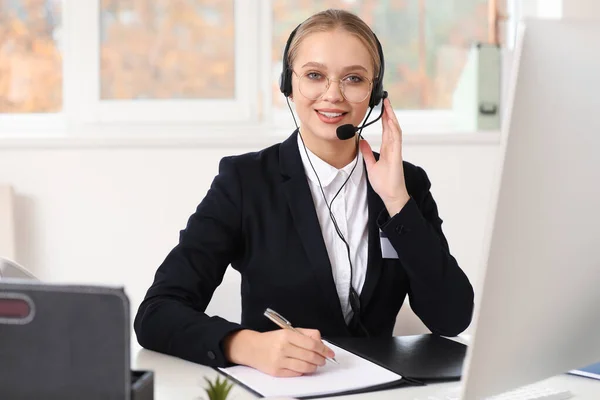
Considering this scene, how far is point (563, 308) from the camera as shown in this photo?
0.87 metres

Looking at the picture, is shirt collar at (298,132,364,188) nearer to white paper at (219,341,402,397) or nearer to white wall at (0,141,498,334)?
white paper at (219,341,402,397)

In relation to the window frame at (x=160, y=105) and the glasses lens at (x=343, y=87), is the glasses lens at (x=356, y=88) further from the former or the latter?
the window frame at (x=160, y=105)

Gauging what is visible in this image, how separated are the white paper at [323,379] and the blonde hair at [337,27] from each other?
2.26ft

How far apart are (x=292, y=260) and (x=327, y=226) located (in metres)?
0.11

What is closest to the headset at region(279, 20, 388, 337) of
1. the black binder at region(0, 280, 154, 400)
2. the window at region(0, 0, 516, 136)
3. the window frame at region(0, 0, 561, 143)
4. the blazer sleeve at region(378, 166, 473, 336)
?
the blazer sleeve at region(378, 166, 473, 336)

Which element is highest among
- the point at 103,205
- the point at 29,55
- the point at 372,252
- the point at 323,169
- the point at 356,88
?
the point at 29,55

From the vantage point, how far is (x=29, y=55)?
3203 mm

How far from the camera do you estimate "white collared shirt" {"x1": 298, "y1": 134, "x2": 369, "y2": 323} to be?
65.0 inches

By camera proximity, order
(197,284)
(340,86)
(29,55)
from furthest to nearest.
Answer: (29,55), (340,86), (197,284)

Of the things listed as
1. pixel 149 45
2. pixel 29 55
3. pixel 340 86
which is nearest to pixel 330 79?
pixel 340 86

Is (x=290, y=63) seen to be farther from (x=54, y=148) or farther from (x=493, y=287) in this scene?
(x=54, y=148)

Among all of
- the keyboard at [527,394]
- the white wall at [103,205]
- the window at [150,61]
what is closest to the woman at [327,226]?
the keyboard at [527,394]

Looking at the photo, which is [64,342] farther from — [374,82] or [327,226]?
[374,82]

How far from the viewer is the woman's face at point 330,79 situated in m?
1.65
